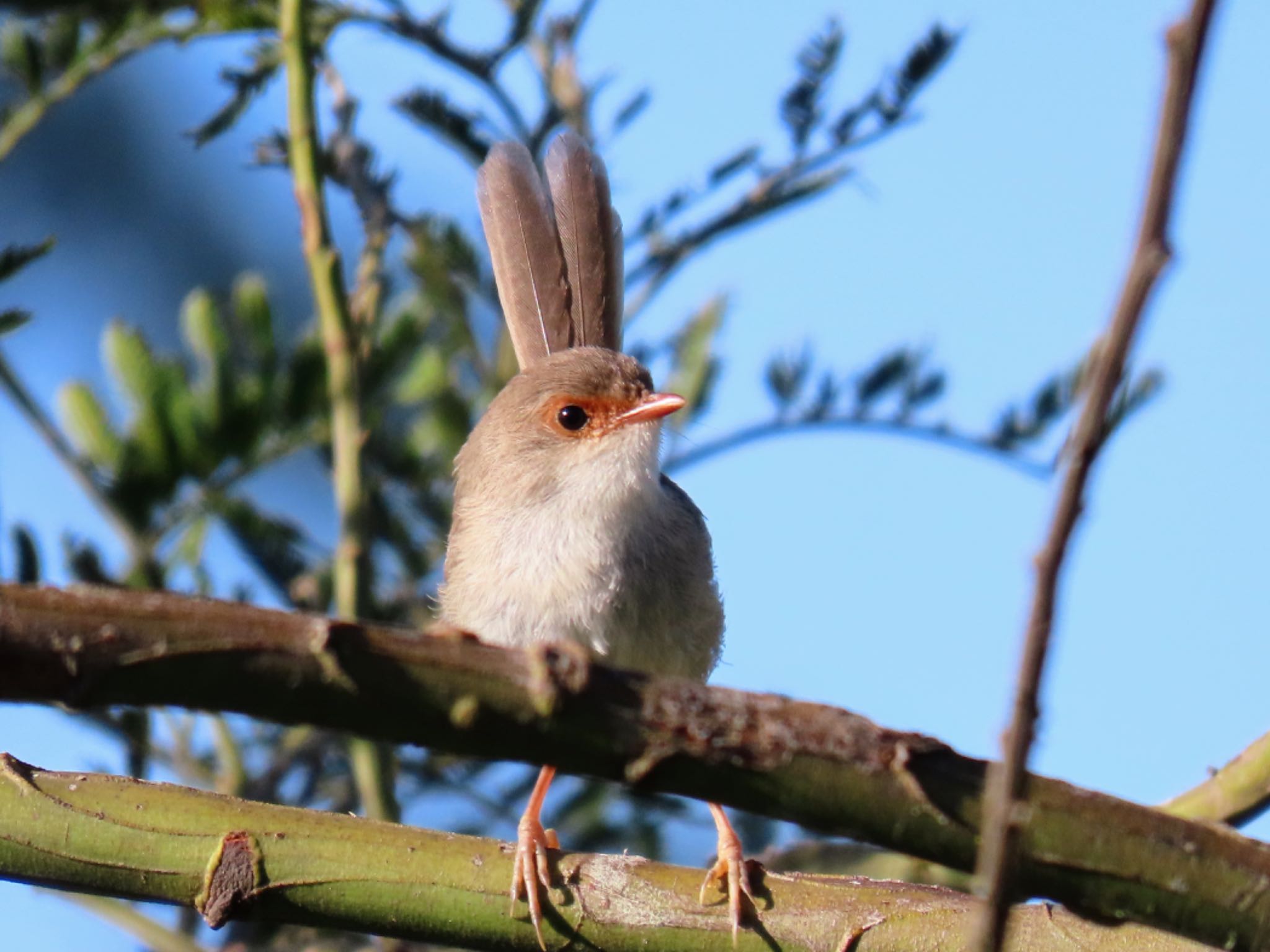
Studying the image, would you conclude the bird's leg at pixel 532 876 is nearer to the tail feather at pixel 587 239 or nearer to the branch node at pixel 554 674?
the branch node at pixel 554 674

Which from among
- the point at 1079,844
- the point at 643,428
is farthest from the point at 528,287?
the point at 1079,844

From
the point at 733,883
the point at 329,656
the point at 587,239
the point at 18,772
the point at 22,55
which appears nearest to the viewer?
the point at 329,656

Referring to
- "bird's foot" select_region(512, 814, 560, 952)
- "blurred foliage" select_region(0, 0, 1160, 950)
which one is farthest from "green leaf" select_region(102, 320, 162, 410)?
"bird's foot" select_region(512, 814, 560, 952)

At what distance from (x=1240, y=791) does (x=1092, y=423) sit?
166 cm

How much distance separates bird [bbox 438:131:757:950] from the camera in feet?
14.5

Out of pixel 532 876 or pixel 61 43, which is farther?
pixel 61 43

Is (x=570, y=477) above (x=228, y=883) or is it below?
above

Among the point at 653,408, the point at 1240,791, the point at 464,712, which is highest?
the point at 653,408

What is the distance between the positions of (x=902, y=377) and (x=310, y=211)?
220 centimetres

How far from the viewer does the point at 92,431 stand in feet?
14.5

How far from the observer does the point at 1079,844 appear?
1.98 m

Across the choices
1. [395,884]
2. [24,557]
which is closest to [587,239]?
[24,557]

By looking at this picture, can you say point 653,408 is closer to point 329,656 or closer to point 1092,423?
point 329,656

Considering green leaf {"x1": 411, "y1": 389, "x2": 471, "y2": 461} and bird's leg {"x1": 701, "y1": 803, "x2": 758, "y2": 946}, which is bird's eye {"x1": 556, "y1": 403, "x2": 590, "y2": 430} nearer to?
green leaf {"x1": 411, "y1": 389, "x2": 471, "y2": 461}
